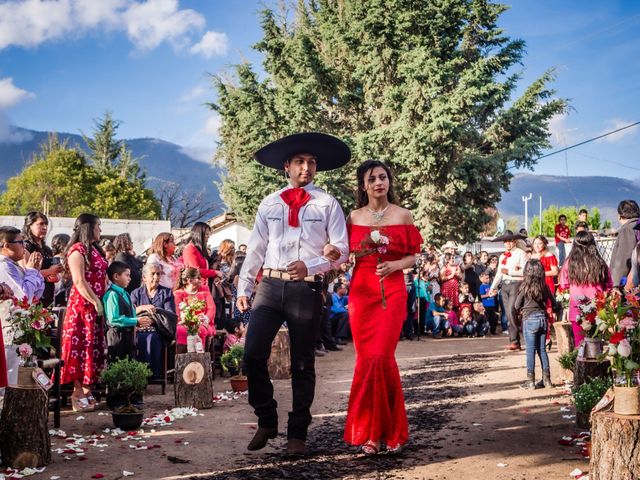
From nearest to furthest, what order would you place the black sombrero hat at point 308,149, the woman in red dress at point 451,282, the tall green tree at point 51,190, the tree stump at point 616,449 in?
the tree stump at point 616,449
the black sombrero hat at point 308,149
the woman in red dress at point 451,282
the tall green tree at point 51,190

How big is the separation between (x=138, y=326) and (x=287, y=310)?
15.0ft

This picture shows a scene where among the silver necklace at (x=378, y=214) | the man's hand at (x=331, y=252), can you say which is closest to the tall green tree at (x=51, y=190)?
the silver necklace at (x=378, y=214)

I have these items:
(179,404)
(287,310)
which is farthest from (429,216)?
(287,310)

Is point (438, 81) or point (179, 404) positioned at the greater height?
point (438, 81)

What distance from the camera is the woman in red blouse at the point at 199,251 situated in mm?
10625

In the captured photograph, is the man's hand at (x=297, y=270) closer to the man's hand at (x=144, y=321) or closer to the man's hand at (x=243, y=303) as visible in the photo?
the man's hand at (x=243, y=303)

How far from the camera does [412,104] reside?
28672 mm

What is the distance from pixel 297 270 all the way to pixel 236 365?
4741 millimetres

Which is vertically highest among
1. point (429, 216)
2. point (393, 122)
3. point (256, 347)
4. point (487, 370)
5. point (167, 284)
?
→ point (393, 122)

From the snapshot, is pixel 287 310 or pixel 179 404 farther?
pixel 179 404

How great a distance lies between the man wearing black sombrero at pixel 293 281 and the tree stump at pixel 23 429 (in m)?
1.68

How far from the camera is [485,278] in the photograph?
19.5 metres

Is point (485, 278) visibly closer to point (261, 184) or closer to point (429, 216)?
point (429, 216)

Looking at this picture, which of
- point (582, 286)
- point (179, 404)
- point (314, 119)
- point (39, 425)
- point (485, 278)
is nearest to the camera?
point (39, 425)
